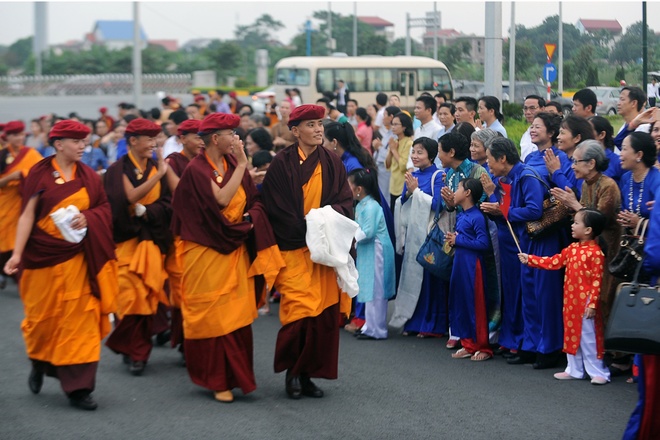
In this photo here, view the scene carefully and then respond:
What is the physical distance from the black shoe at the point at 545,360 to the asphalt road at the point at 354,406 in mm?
75

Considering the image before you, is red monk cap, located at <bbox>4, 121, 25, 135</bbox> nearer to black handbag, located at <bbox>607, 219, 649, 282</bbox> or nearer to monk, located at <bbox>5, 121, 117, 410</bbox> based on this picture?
monk, located at <bbox>5, 121, 117, 410</bbox>

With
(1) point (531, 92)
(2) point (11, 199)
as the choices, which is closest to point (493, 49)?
(1) point (531, 92)

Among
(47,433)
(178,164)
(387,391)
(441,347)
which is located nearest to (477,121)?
(441,347)

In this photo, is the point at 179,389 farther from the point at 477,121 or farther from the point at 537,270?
the point at 477,121

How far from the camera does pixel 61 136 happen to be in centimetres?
691

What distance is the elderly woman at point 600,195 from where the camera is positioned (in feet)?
23.6

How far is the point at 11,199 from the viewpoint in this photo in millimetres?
11219

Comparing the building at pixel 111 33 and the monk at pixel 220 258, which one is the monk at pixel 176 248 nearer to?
the monk at pixel 220 258

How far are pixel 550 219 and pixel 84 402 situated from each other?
12.4 feet

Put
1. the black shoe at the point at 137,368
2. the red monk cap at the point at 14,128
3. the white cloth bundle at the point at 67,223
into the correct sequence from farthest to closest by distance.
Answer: the red monk cap at the point at 14,128 → the black shoe at the point at 137,368 → the white cloth bundle at the point at 67,223

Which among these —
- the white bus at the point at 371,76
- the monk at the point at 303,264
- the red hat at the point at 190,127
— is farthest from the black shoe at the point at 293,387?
the white bus at the point at 371,76

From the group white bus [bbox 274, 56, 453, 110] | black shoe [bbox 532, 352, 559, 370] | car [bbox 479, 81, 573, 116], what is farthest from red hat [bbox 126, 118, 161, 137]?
white bus [bbox 274, 56, 453, 110]

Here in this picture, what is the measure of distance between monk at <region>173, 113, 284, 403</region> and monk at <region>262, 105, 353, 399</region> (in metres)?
0.14

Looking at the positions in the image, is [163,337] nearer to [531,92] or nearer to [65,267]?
[65,267]
